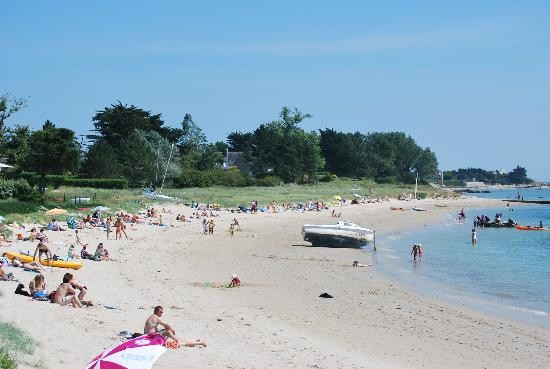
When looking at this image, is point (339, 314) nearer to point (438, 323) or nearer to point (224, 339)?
point (438, 323)

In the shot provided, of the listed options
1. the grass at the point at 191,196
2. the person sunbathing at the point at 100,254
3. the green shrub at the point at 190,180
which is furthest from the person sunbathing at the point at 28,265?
the green shrub at the point at 190,180

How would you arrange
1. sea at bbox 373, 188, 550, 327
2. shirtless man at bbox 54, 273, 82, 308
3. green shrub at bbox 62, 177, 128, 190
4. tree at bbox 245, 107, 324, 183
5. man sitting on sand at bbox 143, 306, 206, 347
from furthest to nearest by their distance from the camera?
tree at bbox 245, 107, 324, 183 → green shrub at bbox 62, 177, 128, 190 → sea at bbox 373, 188, 550, 327 → shirtless man at bbox 54, 273, 82, 308 → man sitting on sand at bbox 143, 306, 206, 347

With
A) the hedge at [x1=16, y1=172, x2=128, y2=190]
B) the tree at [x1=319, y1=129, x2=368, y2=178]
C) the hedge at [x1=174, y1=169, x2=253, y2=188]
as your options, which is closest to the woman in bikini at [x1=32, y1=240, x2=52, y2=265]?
the hedge at [x1=16, y1=172, x2=128, y2=190]

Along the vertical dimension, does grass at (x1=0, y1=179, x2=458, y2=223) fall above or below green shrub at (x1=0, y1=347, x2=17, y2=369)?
above

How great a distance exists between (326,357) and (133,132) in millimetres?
73907

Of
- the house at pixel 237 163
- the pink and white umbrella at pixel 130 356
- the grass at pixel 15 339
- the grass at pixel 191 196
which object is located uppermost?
the house at pixel 237 163

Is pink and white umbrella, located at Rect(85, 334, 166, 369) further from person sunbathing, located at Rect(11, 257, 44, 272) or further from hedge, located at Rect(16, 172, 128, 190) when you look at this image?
hedge, located at Rect(16, 172, 128, 190)

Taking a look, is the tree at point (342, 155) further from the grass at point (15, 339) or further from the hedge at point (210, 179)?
the grass at point (15, 339)

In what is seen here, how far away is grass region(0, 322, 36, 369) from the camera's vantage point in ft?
27.9

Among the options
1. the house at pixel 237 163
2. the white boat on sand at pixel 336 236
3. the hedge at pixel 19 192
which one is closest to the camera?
the white boat on sand at pixel 336 236

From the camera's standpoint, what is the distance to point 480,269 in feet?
95.8

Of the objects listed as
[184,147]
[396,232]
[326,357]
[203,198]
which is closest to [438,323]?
[326,357]

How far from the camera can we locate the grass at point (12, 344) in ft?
27.9

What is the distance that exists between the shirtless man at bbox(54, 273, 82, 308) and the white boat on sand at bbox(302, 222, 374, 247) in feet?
69.2
